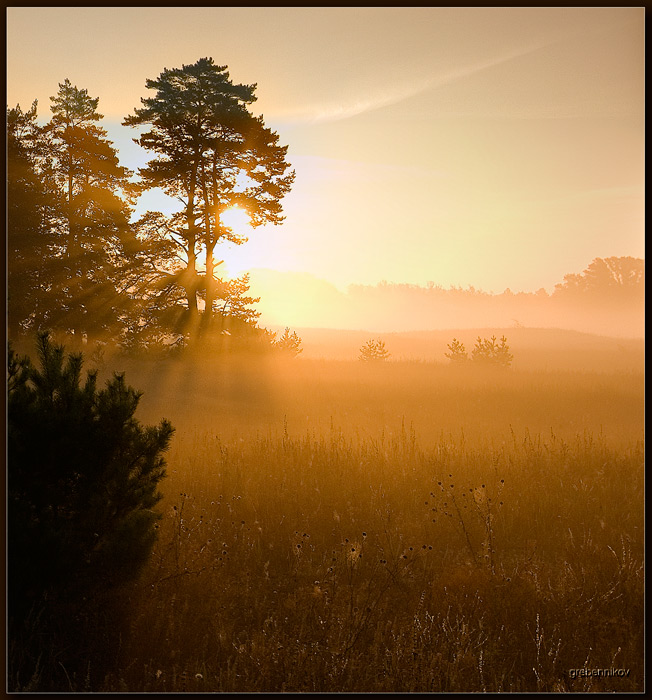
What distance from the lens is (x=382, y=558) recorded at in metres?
4.54

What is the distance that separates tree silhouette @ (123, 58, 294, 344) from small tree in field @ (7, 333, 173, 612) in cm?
249

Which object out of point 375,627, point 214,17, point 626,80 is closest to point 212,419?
point 375,627

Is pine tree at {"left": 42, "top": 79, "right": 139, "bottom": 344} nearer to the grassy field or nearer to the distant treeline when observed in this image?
the grassy field

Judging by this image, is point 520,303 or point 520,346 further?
point 520,346

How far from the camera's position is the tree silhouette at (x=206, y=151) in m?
5.54

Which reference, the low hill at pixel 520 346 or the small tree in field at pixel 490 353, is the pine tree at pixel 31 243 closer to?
the low hill at pixel 520 346

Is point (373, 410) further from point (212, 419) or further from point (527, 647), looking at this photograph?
point (527, 647)

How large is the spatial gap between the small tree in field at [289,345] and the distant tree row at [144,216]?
2.23ft

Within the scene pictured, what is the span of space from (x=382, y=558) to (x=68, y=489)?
268 centimetres

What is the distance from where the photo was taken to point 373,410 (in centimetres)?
787

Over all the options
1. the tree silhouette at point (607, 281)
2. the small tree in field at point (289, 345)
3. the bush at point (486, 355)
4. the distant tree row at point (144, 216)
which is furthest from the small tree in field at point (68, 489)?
the bush at point (486, 355)

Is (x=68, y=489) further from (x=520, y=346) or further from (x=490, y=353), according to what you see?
(x=520, y=346)

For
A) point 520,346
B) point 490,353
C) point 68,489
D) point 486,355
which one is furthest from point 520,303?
point 520,346

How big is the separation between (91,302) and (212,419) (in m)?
2.89
